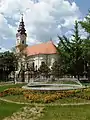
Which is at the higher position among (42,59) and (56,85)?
(42,59)

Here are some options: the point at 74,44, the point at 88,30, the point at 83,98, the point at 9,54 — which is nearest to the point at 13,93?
the point at 83,98

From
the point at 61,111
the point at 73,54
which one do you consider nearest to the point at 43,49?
the point at 73,54

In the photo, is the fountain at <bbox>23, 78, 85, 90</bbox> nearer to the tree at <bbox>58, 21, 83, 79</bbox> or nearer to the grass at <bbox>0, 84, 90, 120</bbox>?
the grass at <bbox>0, 84, 90, 120</bbox>

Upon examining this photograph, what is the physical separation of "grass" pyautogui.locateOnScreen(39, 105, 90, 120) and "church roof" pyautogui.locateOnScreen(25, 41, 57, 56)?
207 ft

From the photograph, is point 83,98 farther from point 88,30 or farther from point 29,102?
point 88,30

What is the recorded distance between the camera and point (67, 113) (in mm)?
14625

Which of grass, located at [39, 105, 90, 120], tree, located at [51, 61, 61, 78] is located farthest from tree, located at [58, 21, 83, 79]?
grass, located at [39, 105, 90, 120]

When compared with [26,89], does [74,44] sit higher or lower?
higher

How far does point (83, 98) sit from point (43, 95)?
239cm

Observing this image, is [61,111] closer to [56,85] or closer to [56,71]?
[56,85]

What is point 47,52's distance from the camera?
80938 mm

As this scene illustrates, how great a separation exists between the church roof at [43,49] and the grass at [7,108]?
6126 cm

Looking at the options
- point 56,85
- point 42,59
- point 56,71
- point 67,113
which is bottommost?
point 67,113

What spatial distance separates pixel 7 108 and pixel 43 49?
66.1 m
